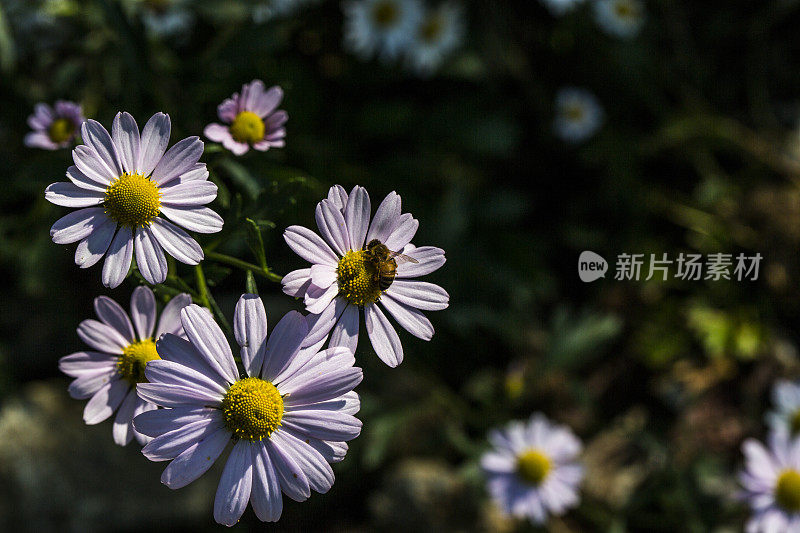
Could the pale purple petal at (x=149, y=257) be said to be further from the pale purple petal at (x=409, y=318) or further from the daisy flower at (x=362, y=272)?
the pale purple petal at (x=409, y=318)

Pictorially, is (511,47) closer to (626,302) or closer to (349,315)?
(626,302)

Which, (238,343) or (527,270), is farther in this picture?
(527,270)

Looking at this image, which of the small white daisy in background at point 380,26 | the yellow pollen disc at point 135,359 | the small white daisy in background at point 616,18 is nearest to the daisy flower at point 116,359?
the yellow pollen disc at point 135,359

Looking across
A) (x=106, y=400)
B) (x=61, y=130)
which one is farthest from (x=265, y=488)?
(x=61, y=130)

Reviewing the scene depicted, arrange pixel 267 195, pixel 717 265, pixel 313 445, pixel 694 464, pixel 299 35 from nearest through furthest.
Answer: pixel 313 445 < pixel 267 195 < pixel 694 464 < pixel 299 35 < pixel 717 265

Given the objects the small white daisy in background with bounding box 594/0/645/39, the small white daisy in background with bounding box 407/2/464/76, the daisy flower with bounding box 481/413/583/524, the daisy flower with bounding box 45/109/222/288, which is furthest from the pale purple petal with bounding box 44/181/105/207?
the small white daisy in background with bounding box 594/0/645/39

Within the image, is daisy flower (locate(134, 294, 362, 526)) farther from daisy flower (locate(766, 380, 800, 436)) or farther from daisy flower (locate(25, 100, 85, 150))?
daisy flower (locate(766, 380, 800, 436))

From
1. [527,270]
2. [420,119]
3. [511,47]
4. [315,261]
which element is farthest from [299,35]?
[315,261]
